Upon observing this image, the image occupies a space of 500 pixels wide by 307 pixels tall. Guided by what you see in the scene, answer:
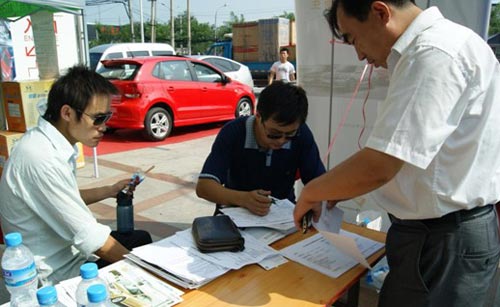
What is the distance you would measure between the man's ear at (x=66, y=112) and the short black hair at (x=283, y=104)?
87cm

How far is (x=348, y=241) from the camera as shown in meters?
1.47

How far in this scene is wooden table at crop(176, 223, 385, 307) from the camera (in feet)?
4.11

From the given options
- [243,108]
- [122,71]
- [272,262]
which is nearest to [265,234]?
[272,262]

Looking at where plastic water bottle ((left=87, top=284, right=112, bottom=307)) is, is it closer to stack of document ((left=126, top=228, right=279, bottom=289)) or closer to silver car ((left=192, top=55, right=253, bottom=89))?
stack of document ((left=126, top=228, right=279, bottom=289))

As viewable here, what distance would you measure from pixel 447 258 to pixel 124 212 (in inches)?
66.6

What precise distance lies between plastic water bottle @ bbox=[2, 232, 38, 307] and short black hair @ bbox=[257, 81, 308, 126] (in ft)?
3.91

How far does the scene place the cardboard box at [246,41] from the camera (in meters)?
16.5

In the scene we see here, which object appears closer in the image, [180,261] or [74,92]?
[180,261]

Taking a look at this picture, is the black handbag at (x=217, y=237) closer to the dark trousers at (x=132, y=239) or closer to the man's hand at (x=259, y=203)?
the man's hand at (x=259, y=203)

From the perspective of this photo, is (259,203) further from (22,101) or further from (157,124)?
(157,124)

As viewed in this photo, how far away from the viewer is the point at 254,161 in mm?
2211

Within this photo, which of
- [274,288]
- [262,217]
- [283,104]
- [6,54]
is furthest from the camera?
[6,54]

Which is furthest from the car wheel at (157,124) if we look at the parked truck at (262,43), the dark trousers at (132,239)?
the parked truck at (262,43)

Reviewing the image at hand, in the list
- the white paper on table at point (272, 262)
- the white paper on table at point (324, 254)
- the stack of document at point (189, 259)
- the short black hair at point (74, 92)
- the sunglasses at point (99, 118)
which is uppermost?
the short black hair at point (74, 92)
